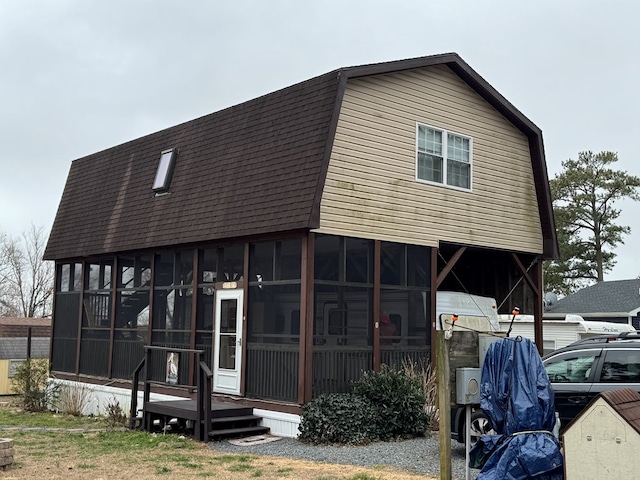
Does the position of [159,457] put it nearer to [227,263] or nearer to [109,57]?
[227,263]

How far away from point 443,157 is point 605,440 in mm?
9566

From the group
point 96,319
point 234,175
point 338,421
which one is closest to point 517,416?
point 338,421

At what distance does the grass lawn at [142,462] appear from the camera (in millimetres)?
9078

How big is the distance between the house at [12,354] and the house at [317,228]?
49.8ft

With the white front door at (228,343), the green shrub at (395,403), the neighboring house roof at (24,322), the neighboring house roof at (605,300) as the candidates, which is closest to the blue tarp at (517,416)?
the green shrub at (395,403)

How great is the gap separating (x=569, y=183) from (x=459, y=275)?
Answer: 2725cm

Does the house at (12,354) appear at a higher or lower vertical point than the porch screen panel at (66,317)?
lower

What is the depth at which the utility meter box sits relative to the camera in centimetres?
752

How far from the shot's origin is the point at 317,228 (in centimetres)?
1253

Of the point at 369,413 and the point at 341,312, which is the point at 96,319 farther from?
the point at 369,413

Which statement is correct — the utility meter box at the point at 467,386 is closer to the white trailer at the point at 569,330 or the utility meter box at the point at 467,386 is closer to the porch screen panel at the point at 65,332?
A: the porch screen panel at the point at 65,332

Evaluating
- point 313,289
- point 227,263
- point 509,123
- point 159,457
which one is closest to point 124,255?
point 227,263

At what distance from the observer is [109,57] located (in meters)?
23.4

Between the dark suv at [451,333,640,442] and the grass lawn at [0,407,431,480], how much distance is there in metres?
2.47
